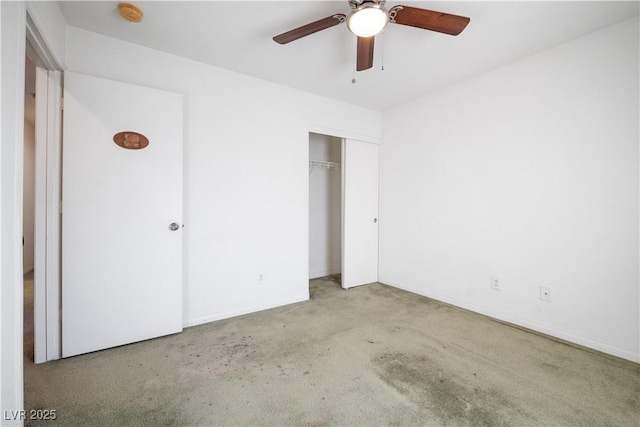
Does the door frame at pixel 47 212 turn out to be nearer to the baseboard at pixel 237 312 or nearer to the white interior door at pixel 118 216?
the white interior door at pixel 118 216

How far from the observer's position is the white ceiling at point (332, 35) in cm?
192

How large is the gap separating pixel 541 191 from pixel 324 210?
2879 mm

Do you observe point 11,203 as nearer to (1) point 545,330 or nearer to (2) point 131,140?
(2) point 131,140

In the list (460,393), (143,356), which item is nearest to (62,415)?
(143,356)

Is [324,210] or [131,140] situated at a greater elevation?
[131,140]

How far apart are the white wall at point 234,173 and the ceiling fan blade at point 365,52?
1265mm

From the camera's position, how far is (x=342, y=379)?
5.91 feet

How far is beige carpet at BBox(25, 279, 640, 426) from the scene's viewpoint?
1.49 meters

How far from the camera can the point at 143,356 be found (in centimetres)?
207

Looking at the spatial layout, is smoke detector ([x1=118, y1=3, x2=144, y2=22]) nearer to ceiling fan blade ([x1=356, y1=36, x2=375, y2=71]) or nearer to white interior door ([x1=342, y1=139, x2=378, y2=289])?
ceiling fan blade ([x1=356, y1=36, x2=375, y2=71])

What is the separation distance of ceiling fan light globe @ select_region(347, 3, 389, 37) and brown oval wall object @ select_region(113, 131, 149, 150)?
1.86 metres

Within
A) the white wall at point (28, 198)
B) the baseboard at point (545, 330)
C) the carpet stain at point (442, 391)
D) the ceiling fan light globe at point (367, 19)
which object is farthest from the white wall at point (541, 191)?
the white wall at point (28, 198)

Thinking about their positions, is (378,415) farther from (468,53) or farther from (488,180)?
(468,53)

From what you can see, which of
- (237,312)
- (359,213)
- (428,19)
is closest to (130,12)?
(428,19)
